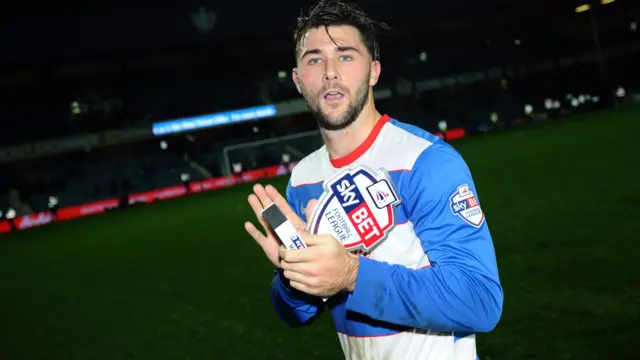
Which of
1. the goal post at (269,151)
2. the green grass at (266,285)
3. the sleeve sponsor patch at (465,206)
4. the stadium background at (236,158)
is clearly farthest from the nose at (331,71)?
the goal post at (269,151)

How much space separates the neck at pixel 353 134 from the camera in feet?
5.92

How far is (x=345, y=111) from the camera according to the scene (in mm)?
1757

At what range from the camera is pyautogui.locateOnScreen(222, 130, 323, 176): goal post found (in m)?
29.7

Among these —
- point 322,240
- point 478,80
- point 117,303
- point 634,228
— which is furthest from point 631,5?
point 322,240

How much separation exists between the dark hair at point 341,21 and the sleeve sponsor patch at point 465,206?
0.61m

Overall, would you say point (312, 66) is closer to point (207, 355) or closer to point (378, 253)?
point (378, 253)

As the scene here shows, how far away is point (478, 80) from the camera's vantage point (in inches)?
1512

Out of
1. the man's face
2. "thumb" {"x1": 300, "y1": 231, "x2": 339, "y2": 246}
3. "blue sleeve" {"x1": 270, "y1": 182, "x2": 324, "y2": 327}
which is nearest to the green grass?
"blue sleeve" {"x1": 270, "y1": 182, "x2": 324, "y2": 327}

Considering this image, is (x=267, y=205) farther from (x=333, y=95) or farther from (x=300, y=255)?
(x=333, y=95)

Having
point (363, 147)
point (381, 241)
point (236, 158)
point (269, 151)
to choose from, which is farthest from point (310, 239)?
point (236, 158)

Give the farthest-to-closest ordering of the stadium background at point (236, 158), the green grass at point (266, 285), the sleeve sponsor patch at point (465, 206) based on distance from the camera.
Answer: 1. the stadium background at point (236, 158)
2. the green grass at point (266, 285)
3. the sleeve sponsor patch at point (465, 206)

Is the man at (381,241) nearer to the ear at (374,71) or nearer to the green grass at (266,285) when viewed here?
the ear at (374,71)

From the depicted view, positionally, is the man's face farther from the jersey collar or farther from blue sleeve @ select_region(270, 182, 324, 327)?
blue sleeve @ select_region(270, 182, 324, 327)

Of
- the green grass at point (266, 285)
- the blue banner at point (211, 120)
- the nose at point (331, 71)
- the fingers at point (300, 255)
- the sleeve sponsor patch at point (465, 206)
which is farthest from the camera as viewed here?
the blue banner at point (211, 120)
